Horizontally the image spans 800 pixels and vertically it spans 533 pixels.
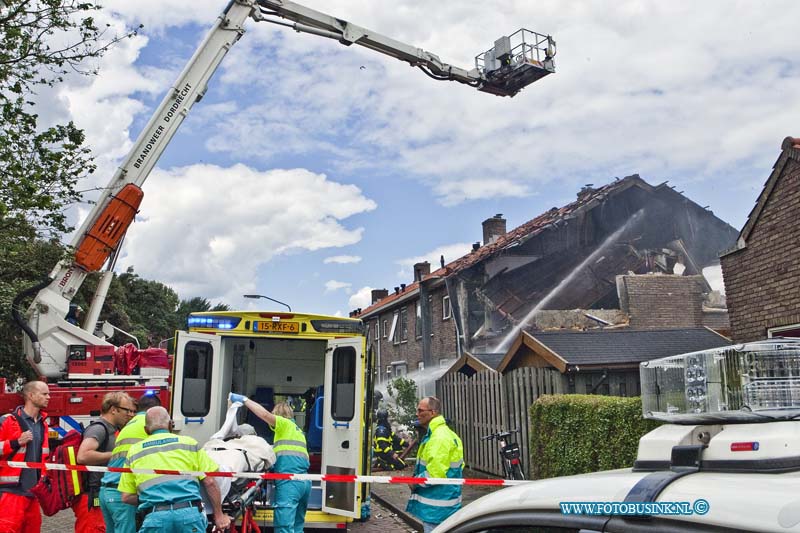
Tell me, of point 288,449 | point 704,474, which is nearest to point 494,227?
point 288,449

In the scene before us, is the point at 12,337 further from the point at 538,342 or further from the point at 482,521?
the point at 482,521

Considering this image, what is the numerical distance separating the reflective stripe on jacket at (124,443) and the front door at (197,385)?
199 cm

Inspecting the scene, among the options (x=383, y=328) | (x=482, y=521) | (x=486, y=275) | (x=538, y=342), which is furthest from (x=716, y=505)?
(x=383, y=328)

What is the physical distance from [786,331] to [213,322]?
24.5ft

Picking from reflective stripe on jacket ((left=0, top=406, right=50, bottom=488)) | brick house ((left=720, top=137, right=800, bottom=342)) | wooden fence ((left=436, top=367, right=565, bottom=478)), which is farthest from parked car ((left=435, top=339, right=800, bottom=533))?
wooden fence ((left=436, top=367, right=565, bottom=478))

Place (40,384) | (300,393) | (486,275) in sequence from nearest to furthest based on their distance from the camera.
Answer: (40,384), (300,393), (486,275)

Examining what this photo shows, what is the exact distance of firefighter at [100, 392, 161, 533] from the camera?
19.9ft

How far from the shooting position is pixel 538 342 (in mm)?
12320

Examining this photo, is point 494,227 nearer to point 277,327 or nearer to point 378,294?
point 378,294

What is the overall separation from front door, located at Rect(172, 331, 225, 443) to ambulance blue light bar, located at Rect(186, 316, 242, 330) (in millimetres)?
115

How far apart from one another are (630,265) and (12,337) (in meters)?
22.4

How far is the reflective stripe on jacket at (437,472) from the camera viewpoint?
6.24 meters

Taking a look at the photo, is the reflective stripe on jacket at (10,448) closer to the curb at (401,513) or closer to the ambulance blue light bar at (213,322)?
the ambulance blue light bar at (213,322)

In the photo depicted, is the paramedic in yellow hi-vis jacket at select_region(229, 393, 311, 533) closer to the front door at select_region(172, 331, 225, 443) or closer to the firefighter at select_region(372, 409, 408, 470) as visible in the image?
the front door at select_region(172, 331, 225, 443)
